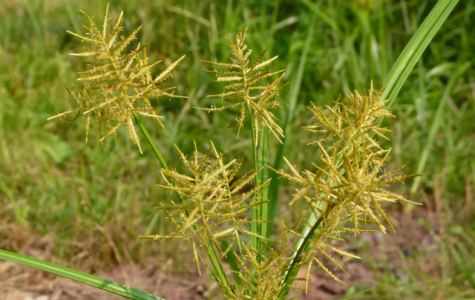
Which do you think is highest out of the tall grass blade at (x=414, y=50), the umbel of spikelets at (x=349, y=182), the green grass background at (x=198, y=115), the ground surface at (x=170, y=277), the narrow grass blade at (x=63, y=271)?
the tall grass blade at (x=414, y=50)

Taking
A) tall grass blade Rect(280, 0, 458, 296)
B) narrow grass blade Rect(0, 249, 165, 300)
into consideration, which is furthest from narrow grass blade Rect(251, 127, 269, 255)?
narrow grass blade Rect(0, 249, 165, 300)

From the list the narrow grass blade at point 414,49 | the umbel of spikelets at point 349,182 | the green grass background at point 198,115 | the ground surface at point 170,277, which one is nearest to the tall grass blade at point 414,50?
the narrow grass blade at point 414,49

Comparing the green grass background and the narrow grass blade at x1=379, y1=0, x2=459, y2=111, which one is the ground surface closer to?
the green grass background

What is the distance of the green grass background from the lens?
204 cm

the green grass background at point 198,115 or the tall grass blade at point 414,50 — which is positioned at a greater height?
the tall grass blade at point 414,50

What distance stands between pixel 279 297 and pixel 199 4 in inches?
107

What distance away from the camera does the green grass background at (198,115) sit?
6.70 ft

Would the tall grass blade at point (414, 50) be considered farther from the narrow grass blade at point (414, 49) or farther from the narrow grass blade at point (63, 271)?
the narrow grass blade at point (63, 271)

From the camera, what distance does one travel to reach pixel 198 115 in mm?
2850

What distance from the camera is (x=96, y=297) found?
5.83 feet

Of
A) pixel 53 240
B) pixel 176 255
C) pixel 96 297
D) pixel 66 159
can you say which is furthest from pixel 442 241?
pixel 66 159

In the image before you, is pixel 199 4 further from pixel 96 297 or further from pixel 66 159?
pixel 96 297

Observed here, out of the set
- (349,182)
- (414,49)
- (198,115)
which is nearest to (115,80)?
(349,182)

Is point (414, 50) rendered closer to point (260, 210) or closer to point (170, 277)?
point (260, 210)
